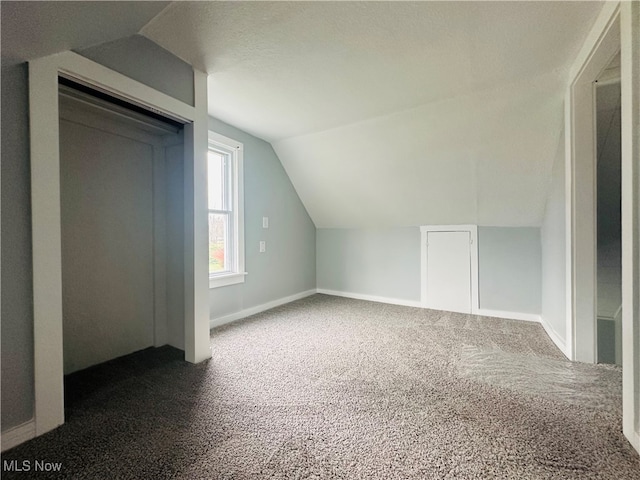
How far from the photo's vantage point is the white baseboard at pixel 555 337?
87.7 inches

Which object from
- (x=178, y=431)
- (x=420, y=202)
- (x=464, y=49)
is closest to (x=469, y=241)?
(x=420, y=202)

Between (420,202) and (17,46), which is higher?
(17,46)

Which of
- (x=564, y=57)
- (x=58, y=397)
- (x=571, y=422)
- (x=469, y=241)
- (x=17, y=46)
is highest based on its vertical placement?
(x=564, y=57)

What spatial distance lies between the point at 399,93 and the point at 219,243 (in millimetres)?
2266

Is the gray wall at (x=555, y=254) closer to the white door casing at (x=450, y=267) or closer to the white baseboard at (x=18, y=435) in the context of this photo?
the white door casing at (x=450, y=267)

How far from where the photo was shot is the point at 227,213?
3061 mm

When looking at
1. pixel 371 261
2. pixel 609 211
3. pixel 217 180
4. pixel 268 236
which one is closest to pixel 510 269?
pixel 609 211

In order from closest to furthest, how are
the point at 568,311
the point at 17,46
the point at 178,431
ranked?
the point at 17,46 → the point at 178,431 → the point at 568,311

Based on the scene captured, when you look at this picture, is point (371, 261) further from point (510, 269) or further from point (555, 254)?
point (555, 254)

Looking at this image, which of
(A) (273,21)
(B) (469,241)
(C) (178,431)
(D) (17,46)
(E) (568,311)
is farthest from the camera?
(B) (469,241)

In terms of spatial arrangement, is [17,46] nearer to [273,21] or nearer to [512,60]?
[273,21]

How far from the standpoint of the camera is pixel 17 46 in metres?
1.13

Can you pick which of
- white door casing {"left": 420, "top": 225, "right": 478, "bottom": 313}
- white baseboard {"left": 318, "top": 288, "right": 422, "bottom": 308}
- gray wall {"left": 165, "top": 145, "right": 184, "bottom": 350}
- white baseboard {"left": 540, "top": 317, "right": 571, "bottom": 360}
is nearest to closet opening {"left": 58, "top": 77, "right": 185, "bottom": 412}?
gray wall {"left": 165, "top": 145, "right": 184, "bottom": 350}

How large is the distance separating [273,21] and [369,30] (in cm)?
54
